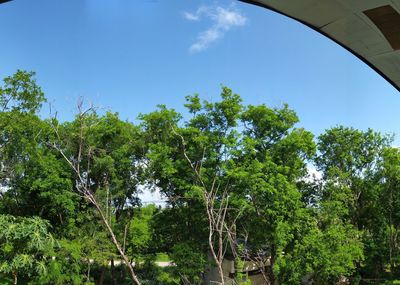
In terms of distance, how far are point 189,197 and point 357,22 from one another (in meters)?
16.5

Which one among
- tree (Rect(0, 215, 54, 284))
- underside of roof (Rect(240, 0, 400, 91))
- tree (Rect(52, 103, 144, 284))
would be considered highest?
tree (Rect(52, 103, 144, 284))

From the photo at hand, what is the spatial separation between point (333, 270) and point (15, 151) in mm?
15405

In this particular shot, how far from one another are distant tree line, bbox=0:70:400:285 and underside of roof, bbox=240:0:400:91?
1374 centimetres

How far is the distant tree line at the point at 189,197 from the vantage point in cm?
1738

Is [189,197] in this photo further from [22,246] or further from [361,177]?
[361,177]

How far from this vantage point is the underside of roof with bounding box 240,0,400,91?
6.02 ft

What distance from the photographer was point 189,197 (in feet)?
59.5

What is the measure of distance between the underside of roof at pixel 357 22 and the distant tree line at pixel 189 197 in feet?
45.1

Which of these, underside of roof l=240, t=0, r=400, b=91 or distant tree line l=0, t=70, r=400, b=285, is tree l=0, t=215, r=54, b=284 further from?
underside of roof l=240, t=0, r=400, b=91

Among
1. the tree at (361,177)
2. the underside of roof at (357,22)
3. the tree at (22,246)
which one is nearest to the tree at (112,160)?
the tree at (22,246)

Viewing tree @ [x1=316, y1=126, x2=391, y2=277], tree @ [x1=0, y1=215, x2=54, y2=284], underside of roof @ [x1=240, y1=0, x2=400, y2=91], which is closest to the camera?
underside of roof @ [x1=240, y1=0, x2=400, y2=91]

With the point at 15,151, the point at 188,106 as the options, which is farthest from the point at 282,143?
the point at 15,151

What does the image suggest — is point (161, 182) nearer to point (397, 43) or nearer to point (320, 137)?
point (320, 137)

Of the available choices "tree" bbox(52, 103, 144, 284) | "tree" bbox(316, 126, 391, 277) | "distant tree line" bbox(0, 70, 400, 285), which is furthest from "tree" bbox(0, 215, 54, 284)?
"tree" bbox(316, 126, 391, 277)
